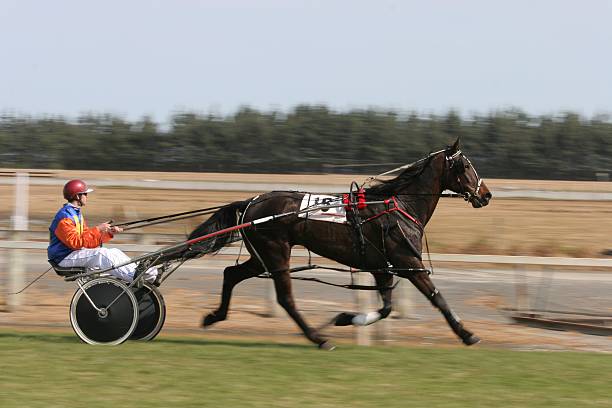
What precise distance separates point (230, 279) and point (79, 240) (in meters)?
1.45

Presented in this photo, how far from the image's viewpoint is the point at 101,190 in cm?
2534

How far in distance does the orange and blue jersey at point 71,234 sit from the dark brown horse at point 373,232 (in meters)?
0.91

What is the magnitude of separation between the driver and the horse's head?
8.58 ft

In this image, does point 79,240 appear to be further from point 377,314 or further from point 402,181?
point 402,181

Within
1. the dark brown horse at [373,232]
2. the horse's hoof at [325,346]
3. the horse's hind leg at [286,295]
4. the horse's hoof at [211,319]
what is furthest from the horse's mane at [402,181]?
the horse's hoof at [211,319]

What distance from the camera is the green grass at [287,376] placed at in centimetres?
588

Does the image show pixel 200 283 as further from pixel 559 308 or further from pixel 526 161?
pixel 526 161

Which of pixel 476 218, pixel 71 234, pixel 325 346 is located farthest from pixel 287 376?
pixel 476 218

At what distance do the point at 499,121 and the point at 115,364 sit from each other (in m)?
33.9

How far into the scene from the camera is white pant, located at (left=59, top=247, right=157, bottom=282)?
8.02 meters

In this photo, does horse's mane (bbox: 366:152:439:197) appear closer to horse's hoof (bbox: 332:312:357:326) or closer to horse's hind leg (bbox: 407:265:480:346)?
horse's hind leg (bbox: 407:265:480:346)

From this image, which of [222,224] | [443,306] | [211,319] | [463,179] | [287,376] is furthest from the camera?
[211,319]

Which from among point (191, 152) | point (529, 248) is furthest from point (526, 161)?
point (529, 248)

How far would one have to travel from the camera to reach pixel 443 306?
8.02m
